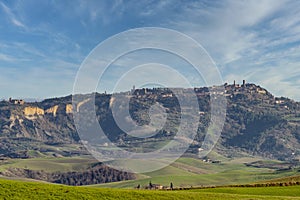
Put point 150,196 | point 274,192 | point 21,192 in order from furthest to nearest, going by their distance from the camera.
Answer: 1. point 274,192
2. point 150,196
3. point 21,192

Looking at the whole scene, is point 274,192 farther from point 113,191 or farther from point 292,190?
point 113,191

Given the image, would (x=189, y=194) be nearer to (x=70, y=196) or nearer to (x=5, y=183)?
(x=70, y=196)

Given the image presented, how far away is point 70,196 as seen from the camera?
51.3 m

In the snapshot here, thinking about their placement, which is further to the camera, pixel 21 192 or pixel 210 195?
pixel 210 195

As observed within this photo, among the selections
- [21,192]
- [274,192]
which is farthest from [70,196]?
[274,192]

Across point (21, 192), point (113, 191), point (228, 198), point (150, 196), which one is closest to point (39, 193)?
point (21, 192)

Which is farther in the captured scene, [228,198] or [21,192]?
[228,198]

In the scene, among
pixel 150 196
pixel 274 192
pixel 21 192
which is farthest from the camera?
pixel 274 192

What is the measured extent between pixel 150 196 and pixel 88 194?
29.0 ft

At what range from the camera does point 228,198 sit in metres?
54.6

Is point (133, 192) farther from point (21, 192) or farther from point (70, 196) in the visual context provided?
point (21, 192)

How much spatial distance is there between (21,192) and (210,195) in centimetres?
2723

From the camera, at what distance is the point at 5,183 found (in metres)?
53.8

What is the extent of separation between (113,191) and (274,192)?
3021 centimetres
